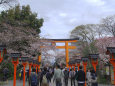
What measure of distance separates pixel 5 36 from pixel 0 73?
6.11 metres

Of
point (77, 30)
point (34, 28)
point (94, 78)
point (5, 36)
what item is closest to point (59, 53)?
point (77, 30)

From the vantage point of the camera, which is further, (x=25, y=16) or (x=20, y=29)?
(x=25, y=16)

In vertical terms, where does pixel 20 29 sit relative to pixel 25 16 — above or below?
below

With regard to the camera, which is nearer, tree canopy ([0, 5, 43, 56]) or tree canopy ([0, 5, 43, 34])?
tree canopy ([0, 5, 43, 56])

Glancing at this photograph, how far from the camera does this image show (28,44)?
23.7 metres

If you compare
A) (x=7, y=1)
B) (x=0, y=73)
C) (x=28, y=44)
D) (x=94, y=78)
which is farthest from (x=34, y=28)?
(x=94, y=78)

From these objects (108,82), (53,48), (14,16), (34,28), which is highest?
(14,16)

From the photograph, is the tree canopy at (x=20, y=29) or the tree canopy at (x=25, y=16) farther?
the tree canopy at (x=25, y=16)

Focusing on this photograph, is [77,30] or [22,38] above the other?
[77,30]

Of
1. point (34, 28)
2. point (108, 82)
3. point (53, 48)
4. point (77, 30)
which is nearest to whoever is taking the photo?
point (108, 82)

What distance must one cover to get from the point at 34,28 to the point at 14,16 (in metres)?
3.73

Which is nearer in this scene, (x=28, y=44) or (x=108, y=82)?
(x=108, y=82)

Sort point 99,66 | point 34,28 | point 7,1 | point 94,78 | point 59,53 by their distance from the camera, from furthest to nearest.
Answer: point 59,53 → point 34,28 → point 99,66 → point 7,1 → point 94,78

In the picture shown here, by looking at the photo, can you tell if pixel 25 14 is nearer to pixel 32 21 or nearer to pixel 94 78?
pixel 32 21
